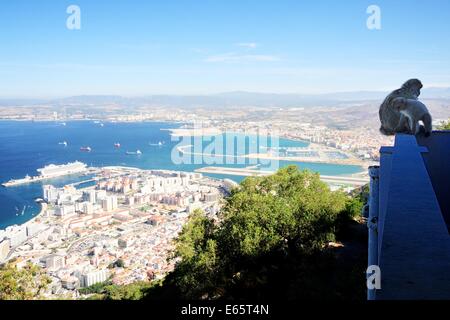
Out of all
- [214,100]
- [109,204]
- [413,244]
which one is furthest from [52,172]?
[214,100]

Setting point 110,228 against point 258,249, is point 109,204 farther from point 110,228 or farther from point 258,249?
point 258,249

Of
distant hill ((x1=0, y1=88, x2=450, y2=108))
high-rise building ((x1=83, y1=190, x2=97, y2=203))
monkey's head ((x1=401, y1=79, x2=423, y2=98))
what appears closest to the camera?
monkey's head ((x1=401, y1=79, x2=423, y2=98))

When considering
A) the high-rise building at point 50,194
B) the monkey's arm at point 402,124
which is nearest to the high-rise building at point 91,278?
the monkey's arm at point 402,124

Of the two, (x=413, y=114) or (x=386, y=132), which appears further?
(x=386, y=132)

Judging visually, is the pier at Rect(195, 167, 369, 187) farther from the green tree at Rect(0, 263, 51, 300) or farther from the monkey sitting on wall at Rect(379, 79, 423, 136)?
the green tree at Rect(0, 263, 51, 300)

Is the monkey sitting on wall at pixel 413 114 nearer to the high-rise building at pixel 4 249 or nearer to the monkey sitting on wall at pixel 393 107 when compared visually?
the monkey sitting on wall at pixel 393 107

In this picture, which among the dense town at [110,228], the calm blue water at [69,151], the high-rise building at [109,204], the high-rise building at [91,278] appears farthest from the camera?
the calm blue water at [69,151]

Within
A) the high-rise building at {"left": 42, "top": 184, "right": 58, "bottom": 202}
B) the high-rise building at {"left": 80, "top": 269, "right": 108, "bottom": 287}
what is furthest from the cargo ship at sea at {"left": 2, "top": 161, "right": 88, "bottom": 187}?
the high-rise building at {"left": 80, "top": 269, "right": 108, "bottom": 287}

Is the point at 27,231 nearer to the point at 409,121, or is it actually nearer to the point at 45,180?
the point at 45,180
